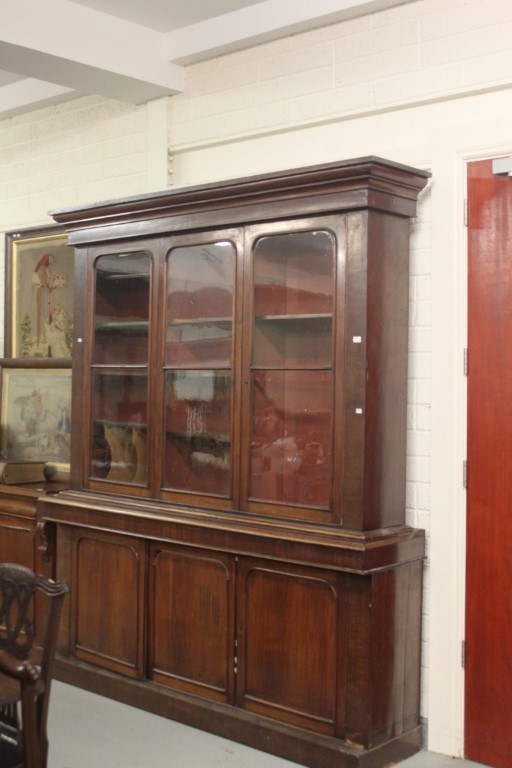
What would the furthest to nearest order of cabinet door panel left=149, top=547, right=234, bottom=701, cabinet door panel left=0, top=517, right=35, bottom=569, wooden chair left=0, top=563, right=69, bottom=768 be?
cabinet door panel left=0, top=517, right=35, bottom=569 → cabinet door panel left=149, top=547, right=234, bottom=701 → wooden chair left=0, top=563, right=69, bottom=768

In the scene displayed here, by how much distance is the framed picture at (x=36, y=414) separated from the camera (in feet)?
17.5

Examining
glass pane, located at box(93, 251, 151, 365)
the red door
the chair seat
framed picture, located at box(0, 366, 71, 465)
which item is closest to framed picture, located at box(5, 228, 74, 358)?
framed picture, located at box(0, 366, 71, 465)

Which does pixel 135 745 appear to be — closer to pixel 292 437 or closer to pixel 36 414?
pixel 292 437

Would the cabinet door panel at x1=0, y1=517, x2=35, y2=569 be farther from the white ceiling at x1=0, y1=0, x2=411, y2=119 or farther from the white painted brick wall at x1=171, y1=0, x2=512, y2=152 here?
the white ceiling at x1=0, y1=0, x2=411, y2=119

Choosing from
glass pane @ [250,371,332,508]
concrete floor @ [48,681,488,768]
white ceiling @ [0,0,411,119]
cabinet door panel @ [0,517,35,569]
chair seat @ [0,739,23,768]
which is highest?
white ceiling @ [0,0,411,119]

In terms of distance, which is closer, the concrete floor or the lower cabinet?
the lower cabinet

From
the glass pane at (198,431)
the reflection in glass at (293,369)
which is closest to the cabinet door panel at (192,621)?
the glass pane at (198,431)

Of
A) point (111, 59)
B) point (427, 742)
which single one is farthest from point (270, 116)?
point (427, 742)

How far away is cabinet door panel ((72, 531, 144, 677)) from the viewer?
14.0 ft

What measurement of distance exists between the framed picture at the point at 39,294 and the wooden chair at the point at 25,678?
2.54 meters

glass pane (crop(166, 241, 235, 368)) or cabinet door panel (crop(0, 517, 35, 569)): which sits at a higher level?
glass pane (crop(166, 241, 235, 368))

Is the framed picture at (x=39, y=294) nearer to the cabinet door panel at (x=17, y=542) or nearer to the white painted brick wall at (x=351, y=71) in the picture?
the cabinet door panel at (x=17, y=542)

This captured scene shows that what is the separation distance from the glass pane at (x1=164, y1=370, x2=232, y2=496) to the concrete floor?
1005 millimetres

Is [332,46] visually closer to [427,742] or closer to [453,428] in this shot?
[453,428]
